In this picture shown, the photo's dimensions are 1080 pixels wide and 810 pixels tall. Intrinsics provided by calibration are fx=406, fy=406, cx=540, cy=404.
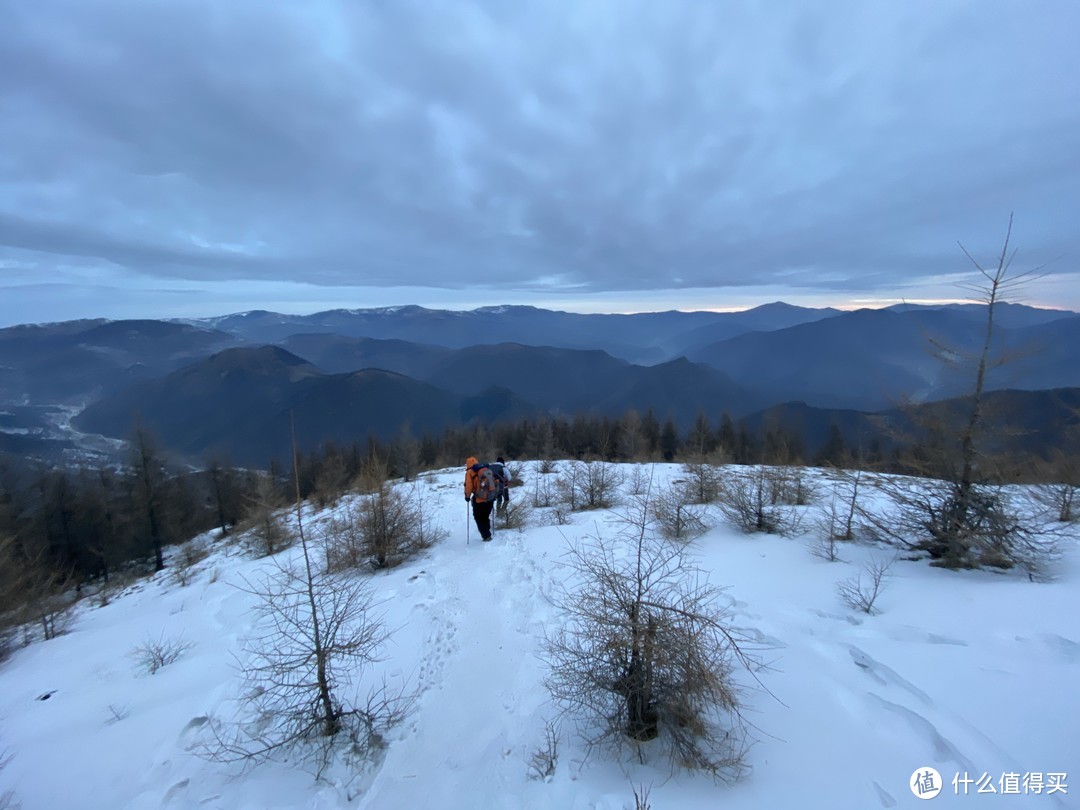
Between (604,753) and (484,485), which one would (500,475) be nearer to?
(484,485)

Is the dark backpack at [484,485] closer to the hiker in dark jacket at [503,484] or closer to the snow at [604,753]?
the hiker in dark jacket at [503,484]

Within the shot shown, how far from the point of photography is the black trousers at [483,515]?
870 centimetres

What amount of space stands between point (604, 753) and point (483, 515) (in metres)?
5.61

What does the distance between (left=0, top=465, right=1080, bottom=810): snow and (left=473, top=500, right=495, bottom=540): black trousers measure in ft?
7.25

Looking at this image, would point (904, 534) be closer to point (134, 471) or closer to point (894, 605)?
point (894, 605)

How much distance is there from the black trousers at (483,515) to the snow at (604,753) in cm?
221

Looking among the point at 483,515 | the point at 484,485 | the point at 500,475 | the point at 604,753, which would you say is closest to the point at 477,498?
the point at 484,485

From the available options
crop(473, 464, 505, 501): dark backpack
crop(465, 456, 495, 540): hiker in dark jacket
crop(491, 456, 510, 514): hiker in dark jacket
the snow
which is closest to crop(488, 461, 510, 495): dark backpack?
crop(491, 456, 510, 514): hiker in dark jacket

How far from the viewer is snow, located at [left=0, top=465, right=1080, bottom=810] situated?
3045mm

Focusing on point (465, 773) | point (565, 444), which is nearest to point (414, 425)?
point (565, 444)

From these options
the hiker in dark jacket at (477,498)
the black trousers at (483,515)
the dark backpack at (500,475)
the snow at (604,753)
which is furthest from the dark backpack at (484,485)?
the snow at (604,753)

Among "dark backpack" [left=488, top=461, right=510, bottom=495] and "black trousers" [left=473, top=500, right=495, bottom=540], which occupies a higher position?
"dark backpack" [left=488, top=461, right=510, bottom=495]

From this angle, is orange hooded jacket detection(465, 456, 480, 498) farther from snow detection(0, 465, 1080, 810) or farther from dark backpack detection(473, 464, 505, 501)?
snow detection(0, 465, 1080, 810)

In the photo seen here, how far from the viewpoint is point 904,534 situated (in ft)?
22.0
